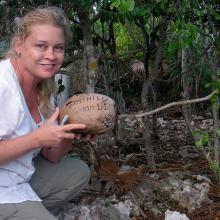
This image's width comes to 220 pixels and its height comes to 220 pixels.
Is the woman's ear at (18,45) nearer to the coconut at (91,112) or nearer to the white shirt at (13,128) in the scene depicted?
the white shirt at (13,128)

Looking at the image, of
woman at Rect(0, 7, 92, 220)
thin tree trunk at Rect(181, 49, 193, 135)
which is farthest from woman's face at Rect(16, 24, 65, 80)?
thin tree trunk at Rect(181, 49, 193, 135)

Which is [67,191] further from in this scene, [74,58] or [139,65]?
[139,65]

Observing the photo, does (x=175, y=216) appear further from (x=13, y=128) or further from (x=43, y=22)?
(x=43, y=22)

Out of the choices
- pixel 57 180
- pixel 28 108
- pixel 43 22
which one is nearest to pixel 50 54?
pixel 43 22

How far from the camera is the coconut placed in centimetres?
240

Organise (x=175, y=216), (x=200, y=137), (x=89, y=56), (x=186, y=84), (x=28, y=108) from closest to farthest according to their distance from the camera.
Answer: (x=28, y=108), (x=175, y=216), (x=200, y=137), (x=89, y=56), (x=186, y=84)

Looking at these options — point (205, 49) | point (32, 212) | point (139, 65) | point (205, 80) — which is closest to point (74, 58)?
point (205, 49)

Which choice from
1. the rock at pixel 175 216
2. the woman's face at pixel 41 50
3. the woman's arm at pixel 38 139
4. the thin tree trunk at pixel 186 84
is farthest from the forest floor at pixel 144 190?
the woman's face at pixel 41 50

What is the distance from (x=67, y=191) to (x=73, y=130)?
67 cm

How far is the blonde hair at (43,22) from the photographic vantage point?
244 centimetres

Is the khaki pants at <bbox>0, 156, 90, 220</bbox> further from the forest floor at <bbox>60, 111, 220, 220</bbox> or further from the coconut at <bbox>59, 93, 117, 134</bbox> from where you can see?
the coconut at <bbox>59, 93, 117, 134</bbox>

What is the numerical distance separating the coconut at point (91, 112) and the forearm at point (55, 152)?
1.09 ft

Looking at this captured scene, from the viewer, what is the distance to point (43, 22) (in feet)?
7.95

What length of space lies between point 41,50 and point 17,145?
0.46 metres
